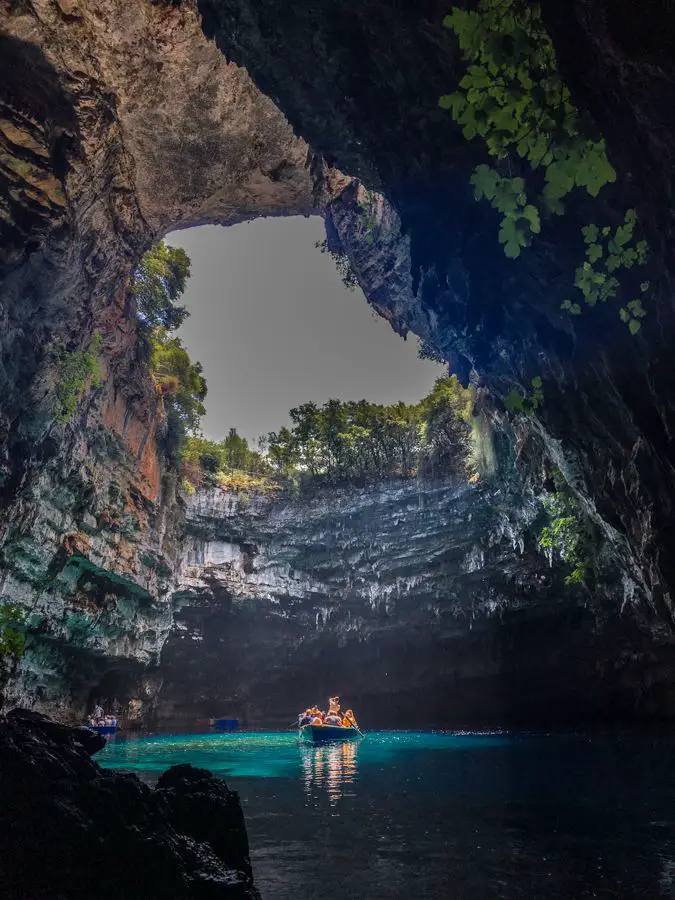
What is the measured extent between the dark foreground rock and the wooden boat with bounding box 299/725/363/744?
15.5 m

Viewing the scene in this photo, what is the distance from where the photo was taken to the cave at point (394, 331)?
3.79m

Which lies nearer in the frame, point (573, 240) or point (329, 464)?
point (573, 240)

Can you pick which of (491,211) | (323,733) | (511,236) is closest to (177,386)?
(323,733)

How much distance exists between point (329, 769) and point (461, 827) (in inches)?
252

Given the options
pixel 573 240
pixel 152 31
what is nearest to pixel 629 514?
pixel 573 240

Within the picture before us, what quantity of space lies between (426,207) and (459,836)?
6777 mm

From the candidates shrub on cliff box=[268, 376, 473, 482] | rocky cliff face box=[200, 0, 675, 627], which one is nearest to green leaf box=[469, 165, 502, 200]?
rocky cliff face box=[200, 0, 675, 627]

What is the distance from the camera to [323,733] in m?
18.5

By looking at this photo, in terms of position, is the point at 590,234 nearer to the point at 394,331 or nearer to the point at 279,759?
the point at 394,331

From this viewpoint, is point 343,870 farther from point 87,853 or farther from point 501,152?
point 501,152

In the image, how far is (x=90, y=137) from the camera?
10344 mm

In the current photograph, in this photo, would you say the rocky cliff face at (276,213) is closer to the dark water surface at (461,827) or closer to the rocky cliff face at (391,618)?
the rocky cliff face at (391,618)

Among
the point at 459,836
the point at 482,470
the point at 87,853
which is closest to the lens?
the point at 87,853

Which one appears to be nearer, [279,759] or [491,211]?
[491,211]
